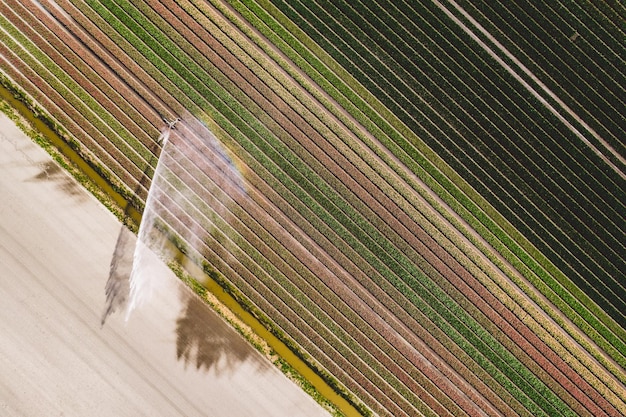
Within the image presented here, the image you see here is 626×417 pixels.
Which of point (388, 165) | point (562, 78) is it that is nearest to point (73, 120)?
point (388, 165)

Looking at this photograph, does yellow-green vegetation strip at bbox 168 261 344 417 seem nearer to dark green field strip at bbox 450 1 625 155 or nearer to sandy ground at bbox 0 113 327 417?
sandy ground at bbox 0 113 327 417

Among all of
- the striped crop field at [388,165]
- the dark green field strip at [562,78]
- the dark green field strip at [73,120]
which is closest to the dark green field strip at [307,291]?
the striped crop field at [388,165]

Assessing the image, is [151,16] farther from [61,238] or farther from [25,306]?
[25,306]

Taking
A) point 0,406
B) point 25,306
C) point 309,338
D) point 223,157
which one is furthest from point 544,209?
point 0,406

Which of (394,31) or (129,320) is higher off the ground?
(394,31)

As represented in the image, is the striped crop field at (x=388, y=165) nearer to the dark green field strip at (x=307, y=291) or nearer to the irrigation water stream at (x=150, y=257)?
the dark green field strip at (x=307, y=291)
